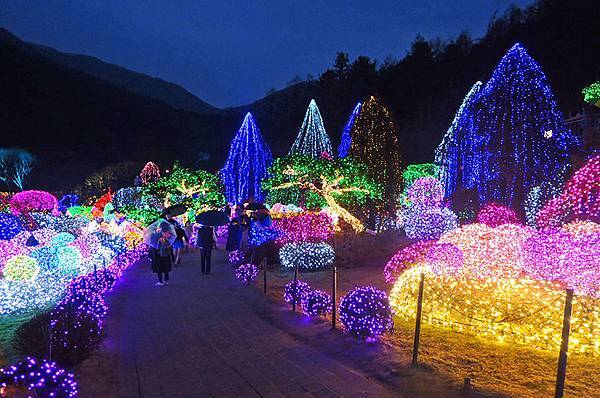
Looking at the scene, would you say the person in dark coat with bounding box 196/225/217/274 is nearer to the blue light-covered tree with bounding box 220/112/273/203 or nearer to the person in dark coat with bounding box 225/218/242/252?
the person in dark coat with bounding box 225/218/242/252

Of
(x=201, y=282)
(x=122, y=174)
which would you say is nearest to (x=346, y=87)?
(x=122, y=174)

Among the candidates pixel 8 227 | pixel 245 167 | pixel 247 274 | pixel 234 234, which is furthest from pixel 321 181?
pixel 245 167

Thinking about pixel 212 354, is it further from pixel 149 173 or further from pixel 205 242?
pixel 149 173

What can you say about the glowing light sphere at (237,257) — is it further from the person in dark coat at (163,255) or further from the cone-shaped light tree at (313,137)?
the cone-shaped light tree at (313,137)

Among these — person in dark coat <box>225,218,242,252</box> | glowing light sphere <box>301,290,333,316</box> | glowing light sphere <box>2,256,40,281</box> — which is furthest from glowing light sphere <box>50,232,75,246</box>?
glowing light sphere <box>301,290,333,316</box>

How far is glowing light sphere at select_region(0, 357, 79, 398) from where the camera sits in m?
3.82

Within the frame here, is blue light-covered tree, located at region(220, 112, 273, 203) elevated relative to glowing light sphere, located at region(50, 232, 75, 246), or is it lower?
elevated

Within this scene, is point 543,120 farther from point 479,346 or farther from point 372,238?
point 479,346

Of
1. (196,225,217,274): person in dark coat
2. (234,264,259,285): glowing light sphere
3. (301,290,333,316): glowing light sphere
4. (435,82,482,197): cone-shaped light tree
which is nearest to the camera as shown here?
(301,290,333,316): glowing light sphere

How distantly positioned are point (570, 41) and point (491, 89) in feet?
77.1

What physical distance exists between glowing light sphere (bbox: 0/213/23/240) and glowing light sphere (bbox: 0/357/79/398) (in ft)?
35.3

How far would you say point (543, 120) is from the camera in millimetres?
13312

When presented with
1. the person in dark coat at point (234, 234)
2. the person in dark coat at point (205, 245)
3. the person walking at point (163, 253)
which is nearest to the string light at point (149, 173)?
the person in dark coat at point (234, 234)

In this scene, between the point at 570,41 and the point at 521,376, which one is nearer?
the point at 521,376
